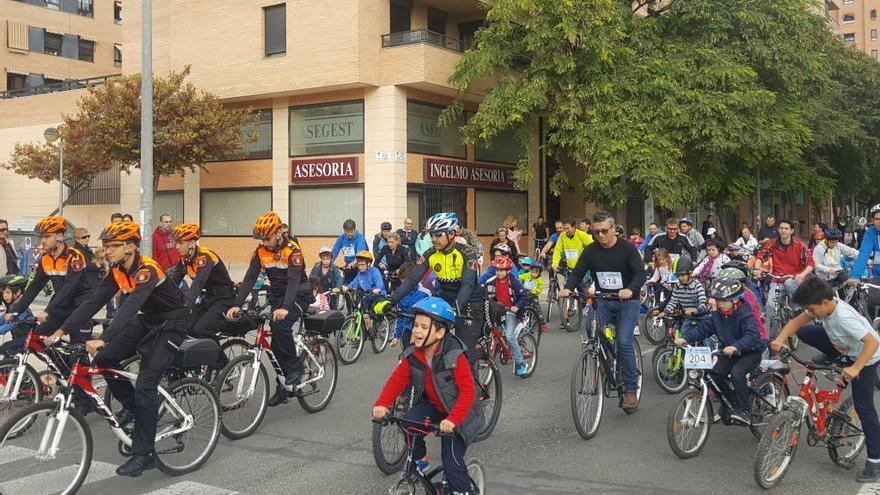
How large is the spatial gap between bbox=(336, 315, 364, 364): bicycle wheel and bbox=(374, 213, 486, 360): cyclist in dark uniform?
9.92 ft

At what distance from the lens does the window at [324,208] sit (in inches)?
995

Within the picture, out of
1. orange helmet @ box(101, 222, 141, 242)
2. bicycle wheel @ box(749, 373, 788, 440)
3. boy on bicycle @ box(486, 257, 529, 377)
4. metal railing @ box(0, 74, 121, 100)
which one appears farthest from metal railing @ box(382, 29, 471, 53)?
bicycle wheel @ box(749, 373, 788, 440)

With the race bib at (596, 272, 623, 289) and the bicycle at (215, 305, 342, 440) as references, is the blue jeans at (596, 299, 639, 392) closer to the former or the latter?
the race bib at (596, 272, 623, 289)

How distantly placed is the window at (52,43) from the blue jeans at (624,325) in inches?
1773

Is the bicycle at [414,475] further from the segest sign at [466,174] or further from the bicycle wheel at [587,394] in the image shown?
the segest sign at [466,174]

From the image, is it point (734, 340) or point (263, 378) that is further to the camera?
point (263, 378)

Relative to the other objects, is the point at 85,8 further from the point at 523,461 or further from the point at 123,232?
the point at 523,461

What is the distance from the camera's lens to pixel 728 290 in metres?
6.60

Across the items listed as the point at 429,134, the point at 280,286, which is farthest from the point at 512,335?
the point at 429,134

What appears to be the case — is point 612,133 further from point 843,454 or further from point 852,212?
point 852,212

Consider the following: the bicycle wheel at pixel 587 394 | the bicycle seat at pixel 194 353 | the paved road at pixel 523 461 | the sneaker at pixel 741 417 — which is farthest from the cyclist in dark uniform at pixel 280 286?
the sneaker at pixel 741 417

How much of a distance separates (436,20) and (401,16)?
6.84ft

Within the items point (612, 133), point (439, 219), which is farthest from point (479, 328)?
point (612, 133)

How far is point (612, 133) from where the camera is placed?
22812mm
